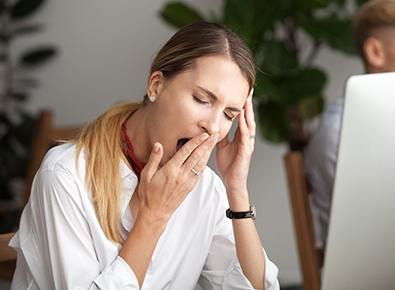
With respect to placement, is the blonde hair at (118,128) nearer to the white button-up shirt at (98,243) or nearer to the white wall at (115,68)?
the white button-up shirt at (98,243)

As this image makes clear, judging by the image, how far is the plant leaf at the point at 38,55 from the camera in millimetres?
2879

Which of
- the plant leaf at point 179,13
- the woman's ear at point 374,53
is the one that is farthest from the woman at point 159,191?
the plant leaf at point 179,13

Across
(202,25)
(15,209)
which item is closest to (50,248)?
(202,25)

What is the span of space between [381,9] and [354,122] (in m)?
1.05

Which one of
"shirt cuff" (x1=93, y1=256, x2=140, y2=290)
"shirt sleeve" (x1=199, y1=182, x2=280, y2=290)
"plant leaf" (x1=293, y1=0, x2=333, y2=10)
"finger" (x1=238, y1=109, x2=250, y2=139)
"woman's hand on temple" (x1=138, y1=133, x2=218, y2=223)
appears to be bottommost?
"shirt sleeve" (x1=199, y1=182, x2=280, y2=290)

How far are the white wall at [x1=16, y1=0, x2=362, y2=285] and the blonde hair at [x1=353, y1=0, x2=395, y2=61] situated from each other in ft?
2.42

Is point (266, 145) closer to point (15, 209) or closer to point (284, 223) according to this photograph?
point (284, 223)

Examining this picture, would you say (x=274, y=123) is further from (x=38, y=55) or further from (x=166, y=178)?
(x=38, y=55)

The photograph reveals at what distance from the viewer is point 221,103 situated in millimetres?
866

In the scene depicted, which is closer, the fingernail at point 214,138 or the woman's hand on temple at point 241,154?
the fingernail at point 214,138

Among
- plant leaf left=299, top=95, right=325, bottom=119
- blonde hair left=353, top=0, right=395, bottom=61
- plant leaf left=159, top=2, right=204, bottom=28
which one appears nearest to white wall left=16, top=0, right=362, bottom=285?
plant leaf left=299, top=95, right=325, bottom=119

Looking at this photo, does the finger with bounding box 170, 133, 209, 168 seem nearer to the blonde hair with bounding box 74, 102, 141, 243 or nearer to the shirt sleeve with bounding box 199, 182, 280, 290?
the blonde hair with bounding box 74, 102, 141, 243

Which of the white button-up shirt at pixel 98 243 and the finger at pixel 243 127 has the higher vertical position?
the finger at pixel 243 127

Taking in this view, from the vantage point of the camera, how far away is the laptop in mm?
658
